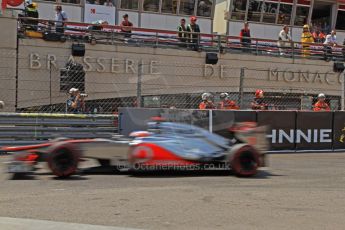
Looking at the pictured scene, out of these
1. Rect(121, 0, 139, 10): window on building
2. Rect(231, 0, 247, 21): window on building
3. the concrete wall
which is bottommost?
the concrete wall

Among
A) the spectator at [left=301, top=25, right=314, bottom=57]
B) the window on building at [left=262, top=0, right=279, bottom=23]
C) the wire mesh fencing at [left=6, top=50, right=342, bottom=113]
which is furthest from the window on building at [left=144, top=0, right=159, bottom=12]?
the spectator at [left=301, top=25, right=314, bottom=57]

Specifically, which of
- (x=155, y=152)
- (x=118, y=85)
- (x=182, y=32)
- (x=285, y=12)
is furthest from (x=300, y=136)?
(x=285, y=12)

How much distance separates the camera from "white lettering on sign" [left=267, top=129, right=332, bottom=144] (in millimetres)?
13866

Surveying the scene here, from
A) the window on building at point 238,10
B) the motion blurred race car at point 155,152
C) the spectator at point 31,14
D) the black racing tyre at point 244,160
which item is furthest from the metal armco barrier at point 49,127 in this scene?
the window on building at point 238,10

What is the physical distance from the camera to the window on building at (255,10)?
86.8ft

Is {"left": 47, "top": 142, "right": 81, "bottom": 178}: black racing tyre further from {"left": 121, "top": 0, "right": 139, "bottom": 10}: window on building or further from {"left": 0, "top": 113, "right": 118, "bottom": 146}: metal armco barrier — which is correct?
{"left": 121, "top": 0, "right": 139, "bottom": 10}: window on building

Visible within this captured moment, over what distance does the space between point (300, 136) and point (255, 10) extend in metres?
13.7

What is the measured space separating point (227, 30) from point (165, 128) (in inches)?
690

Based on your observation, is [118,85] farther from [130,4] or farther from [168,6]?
[168,6]

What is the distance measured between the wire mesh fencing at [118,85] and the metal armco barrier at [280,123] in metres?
1.30

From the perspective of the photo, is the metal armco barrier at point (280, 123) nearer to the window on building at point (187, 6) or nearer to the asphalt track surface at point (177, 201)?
the asphalt track surface at point (177, 201)

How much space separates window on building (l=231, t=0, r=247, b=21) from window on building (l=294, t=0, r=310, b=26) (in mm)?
3122

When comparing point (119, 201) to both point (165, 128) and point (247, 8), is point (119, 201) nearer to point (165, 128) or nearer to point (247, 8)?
point (165, 128)

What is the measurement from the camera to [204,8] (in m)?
25.1
